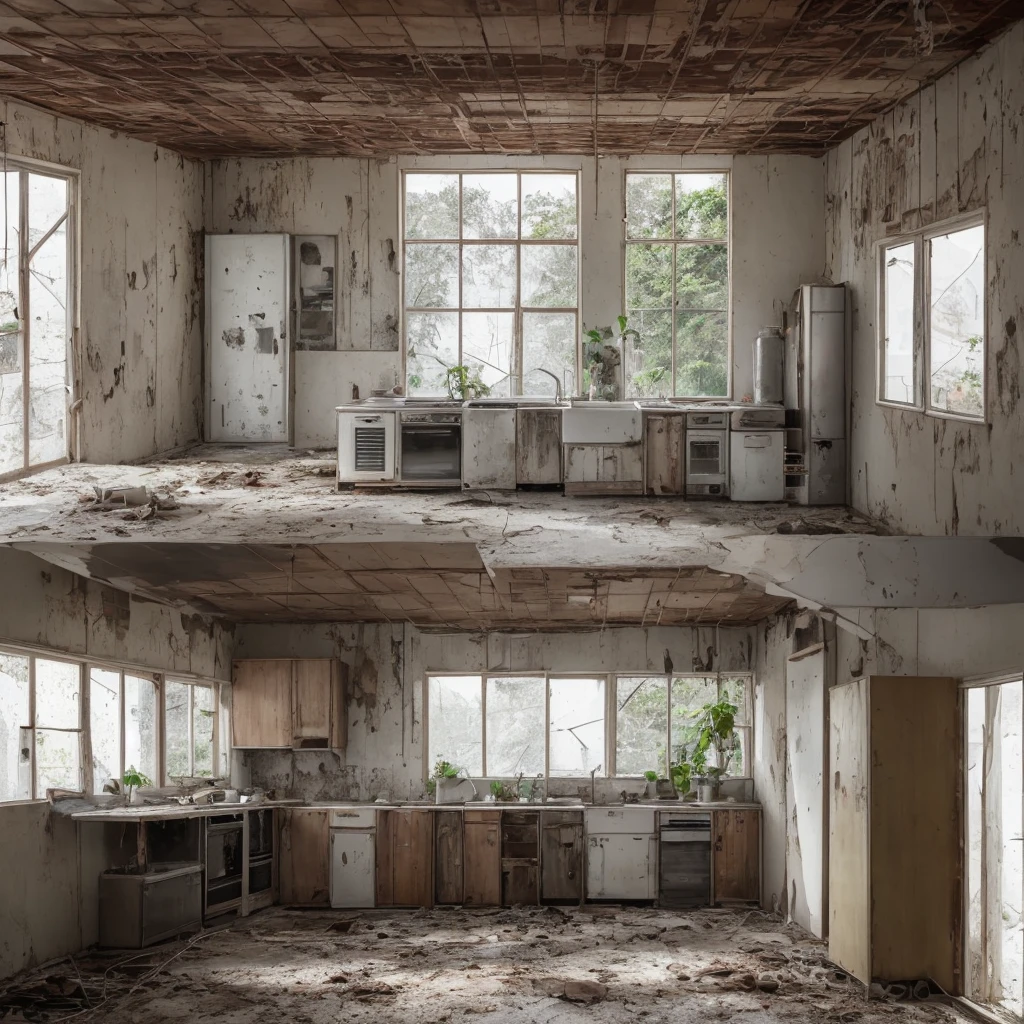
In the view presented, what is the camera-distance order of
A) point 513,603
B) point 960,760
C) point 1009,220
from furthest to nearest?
point 513,603, point 960,760, point 1009,220

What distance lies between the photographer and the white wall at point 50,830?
Result: 6848 millimetres

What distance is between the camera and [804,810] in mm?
8984

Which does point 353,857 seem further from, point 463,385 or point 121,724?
point 463,385

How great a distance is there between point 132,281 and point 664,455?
4411 mm

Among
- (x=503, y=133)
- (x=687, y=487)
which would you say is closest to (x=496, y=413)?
(x=687, y=487)

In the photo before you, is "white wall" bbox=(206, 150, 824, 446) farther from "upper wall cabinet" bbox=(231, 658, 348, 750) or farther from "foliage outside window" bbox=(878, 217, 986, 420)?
"upper wall cabinet" bbox=(231, 658, 348, 750)

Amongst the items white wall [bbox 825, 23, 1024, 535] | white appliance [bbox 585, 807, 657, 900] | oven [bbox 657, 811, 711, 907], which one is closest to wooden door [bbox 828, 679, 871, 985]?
white wall [bbox 825, 23, 1024, 535]

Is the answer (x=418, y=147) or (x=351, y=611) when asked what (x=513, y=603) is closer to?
(x=351, y=611)

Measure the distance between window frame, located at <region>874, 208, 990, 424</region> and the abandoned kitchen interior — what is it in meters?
0.05

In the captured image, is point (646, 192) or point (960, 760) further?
point (646, 192)

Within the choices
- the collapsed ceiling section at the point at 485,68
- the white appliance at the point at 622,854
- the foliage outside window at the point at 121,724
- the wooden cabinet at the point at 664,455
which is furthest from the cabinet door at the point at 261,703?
the collapsed ceiling section at the point at 485,68

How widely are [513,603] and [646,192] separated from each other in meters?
3.72

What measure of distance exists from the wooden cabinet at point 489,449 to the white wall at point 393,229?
4.89 feet

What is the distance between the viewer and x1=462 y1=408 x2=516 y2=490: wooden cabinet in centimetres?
912
